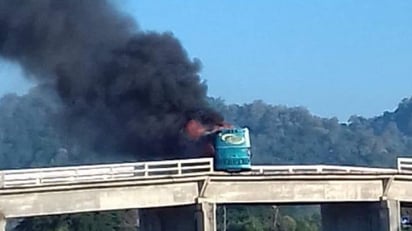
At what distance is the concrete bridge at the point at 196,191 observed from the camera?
158 ft

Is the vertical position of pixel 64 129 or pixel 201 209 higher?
pixel 64 129

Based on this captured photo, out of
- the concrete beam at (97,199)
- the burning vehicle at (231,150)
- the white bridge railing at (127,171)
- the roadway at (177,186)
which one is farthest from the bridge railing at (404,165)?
the concrete beam at (97,199)

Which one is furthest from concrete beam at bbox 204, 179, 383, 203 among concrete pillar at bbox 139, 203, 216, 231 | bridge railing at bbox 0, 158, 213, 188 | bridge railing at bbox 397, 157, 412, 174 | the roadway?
bridge railing at bbox 0, 158, 213, 188

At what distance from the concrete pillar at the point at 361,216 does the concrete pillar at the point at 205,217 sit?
843 cm

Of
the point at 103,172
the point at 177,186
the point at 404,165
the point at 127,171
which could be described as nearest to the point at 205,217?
the point at 177,186

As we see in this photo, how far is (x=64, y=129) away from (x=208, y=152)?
1102 cm

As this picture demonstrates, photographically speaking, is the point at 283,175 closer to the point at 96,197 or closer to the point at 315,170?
the point at 315,170

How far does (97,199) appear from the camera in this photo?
50.2m

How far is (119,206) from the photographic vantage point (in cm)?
5094

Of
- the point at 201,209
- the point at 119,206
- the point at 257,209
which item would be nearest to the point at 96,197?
the point at 119,206

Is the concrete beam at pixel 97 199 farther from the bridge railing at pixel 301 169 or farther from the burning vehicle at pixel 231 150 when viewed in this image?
the bridge railing at pixel 301 169

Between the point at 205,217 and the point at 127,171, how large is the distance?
197 inches

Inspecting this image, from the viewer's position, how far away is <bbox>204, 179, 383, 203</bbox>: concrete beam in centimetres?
5394

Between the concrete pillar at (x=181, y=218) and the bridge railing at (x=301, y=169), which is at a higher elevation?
the bridge railing at (x=301, y=169)
